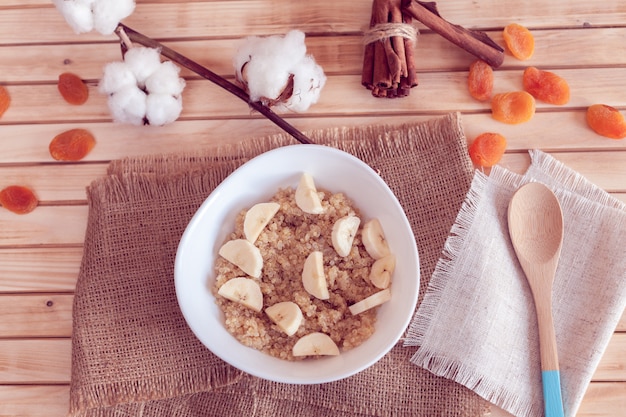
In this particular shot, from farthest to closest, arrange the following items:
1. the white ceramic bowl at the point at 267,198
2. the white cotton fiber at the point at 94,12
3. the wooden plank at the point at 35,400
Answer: the wooden plank at the point at 35,400 → the white cotton fiber at the point at 94,12 → the white ceramic bowl at the point at 267,198

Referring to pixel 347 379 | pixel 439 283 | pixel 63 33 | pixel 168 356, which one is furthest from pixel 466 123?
pixel 63 33

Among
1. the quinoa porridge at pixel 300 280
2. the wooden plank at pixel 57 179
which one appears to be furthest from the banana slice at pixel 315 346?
the wooden plank at pixel 57 179

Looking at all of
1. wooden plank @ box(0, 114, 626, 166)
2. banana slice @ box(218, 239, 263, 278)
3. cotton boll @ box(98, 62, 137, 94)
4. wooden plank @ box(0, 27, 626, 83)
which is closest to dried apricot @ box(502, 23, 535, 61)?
wooden plank @ box(0, 27, 626, 83)

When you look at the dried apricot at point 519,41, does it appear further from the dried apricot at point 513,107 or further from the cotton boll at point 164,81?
the cotton boll at point 164,81

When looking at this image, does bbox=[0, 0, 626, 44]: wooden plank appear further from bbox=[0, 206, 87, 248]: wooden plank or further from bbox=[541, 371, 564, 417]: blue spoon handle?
bbox=[541, 371, 564, 417]: blue spoon handle

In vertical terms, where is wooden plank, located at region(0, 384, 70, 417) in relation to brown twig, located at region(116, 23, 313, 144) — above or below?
below

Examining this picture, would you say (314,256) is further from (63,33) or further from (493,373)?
(63,33)

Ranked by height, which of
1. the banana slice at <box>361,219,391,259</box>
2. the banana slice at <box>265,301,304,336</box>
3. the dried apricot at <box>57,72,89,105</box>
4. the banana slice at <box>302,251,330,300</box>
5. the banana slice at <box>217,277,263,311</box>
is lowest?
the banana slice at <box>265,301,304,336</box>
